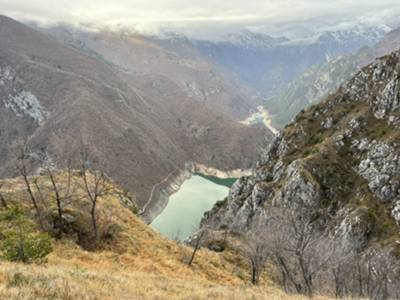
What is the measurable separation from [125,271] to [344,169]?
77.7 m

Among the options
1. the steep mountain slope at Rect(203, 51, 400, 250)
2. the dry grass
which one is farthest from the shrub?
the steep mountain slope at Rect(203, 51, 400, 250)

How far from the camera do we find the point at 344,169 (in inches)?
3844

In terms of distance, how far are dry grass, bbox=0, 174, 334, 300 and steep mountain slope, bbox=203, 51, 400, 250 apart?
36.2 meters

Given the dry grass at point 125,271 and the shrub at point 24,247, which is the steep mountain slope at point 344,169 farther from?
the shrub at point 24,247

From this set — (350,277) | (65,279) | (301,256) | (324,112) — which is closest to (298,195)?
(324,112)

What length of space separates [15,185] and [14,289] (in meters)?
42.3

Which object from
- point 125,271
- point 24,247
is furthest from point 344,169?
point 24,247

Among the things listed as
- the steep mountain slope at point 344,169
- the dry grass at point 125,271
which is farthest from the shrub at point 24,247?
the steep mountain slope at point 344,169

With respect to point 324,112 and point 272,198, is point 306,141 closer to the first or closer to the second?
point 324,112

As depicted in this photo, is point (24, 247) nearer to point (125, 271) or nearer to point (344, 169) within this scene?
point (125, 271)

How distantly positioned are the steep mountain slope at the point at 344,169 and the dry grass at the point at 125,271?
36.2 meters

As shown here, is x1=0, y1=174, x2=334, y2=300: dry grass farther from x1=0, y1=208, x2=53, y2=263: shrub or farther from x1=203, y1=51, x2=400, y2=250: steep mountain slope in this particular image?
x1=203, y1=51, x2=400, y2=250: steep mountain slope

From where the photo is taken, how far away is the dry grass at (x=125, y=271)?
15742 millimetres

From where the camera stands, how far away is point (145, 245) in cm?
4112
